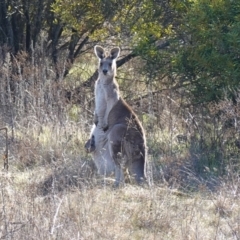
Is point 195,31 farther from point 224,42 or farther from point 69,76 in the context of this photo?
point 69,76

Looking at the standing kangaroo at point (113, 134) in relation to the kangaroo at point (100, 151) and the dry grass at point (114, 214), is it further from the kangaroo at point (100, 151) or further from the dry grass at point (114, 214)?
the dry grass at point (114, 214)

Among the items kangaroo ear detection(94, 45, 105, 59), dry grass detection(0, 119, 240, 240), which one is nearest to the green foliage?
kangaroo ear detection(94, 45, 105, 59)

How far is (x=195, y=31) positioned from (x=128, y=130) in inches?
69.0

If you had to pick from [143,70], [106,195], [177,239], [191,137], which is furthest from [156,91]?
[177,239]

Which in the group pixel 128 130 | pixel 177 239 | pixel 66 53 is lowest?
pixel 177 239

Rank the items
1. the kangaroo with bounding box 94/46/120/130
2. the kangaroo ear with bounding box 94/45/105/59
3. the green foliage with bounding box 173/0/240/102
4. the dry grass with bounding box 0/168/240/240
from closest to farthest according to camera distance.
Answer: the dry grass with bounding box 0/168/240/240 → the green foliage with bounding box 173/0/240/102 → the kangaroo with bounding box 94/46/120/130 → the kangaroo ear with bounding box 94/45/105/59

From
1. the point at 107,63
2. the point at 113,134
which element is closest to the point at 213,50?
the point at 107,63

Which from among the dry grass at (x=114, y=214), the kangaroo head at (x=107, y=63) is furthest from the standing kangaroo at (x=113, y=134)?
the dry grass at (x=114, y=214)

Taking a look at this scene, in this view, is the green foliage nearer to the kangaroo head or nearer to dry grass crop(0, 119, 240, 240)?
the kangaroo head

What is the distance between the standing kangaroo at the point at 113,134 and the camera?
7977 mm

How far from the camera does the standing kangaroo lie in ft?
26.2

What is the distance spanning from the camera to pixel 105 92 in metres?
8.84

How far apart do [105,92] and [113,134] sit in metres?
0.82

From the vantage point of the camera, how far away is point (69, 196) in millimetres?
6367
